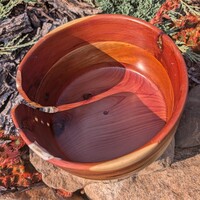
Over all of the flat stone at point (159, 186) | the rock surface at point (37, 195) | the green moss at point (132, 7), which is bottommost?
the flat stone at point (159, 186)

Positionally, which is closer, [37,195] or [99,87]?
[99,87]

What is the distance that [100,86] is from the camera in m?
2.01

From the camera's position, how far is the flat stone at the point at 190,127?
210 centimetres

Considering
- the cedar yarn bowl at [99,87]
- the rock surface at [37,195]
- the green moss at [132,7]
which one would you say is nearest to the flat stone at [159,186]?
the rock surface at [37,195]

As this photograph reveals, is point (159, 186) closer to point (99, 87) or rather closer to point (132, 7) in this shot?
point (99, 87)

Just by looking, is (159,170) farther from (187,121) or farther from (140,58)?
(140,58)

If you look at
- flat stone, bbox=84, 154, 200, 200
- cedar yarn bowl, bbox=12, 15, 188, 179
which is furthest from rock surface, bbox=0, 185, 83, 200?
cedar yarn bowl, bbox=12, 15, 188, 179

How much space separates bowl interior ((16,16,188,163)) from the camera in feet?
5.84

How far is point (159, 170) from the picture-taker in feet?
6.84

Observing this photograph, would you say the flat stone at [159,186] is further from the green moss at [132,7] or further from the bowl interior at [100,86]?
the green moss at [132,7]

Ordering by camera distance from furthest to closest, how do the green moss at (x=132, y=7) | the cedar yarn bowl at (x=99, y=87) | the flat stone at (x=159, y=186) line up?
1. the green moss at (x=132, y=7)
2. the flat stone at (x=159, y=186)
3. the cedar yarn bowl at (x=99, y=87)

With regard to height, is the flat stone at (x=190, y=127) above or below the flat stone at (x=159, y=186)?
above

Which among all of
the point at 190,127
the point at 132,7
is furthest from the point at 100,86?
the point at 132,7

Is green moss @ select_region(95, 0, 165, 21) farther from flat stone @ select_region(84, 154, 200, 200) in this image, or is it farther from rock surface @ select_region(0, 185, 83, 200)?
rock surface @ select_region(0, 185, 83, 200)
